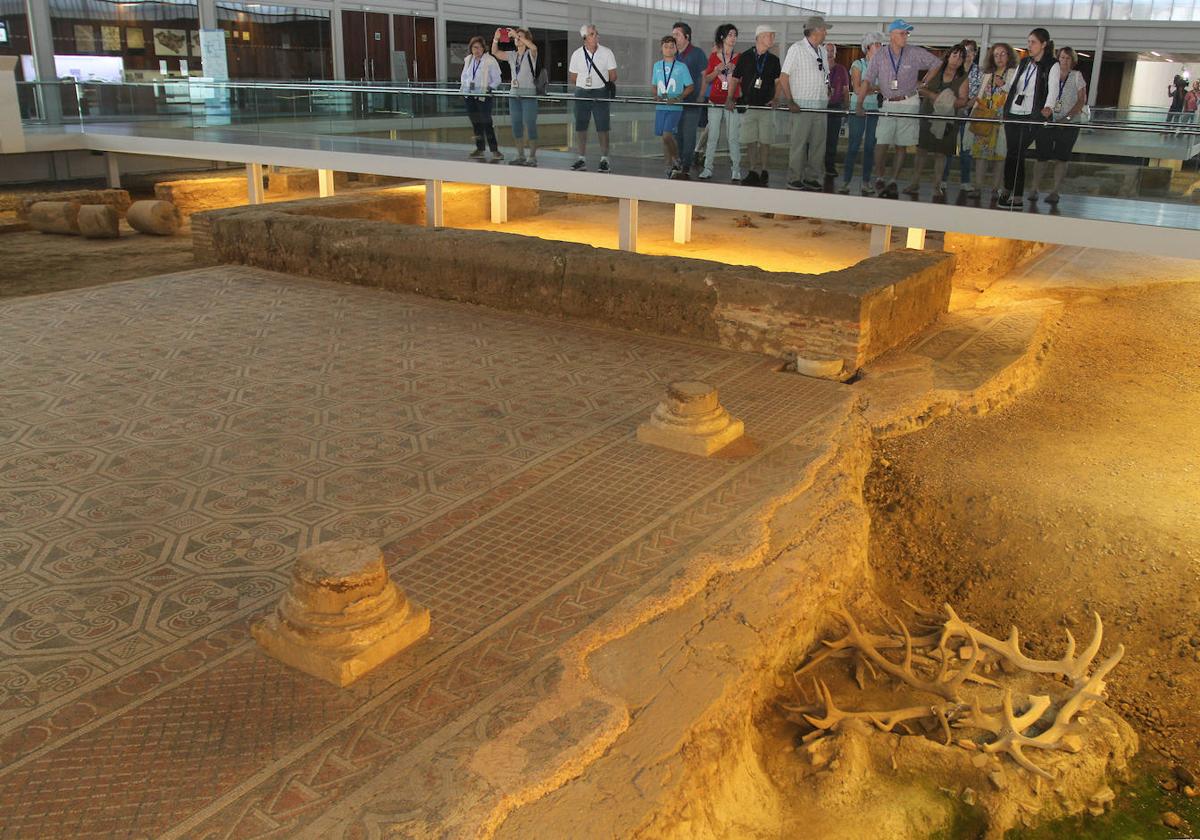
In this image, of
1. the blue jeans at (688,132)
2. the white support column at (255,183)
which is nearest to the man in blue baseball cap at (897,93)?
the blue jeans at (688,132)

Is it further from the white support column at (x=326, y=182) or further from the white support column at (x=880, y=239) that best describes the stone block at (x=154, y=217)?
the white support column at (x=880, y=239)

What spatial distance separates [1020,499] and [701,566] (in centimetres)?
244

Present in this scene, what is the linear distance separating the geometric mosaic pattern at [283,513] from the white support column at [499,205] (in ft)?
19.4

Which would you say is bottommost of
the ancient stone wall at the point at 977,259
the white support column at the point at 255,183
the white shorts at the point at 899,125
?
the ancient stone wall at the point at 977,259

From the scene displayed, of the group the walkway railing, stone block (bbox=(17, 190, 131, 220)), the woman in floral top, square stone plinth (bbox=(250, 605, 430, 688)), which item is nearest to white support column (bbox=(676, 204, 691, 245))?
the walkway railing

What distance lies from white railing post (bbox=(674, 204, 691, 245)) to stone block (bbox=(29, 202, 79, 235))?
26.5 ft

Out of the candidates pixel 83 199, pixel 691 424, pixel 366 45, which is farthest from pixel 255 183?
pixel 691 424

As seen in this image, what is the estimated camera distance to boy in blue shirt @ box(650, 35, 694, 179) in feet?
31.8

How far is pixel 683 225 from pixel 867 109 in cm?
316

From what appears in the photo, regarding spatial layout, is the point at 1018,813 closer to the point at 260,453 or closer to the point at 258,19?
the point at 260,453

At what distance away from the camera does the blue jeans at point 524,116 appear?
1075cm

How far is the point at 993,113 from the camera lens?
27.9ft

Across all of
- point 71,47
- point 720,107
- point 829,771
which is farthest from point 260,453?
point 71,47

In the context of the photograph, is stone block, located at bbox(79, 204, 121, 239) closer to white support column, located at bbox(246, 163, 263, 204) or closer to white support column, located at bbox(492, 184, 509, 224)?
white support column, located at bbox(246, 163, 263, 204)
